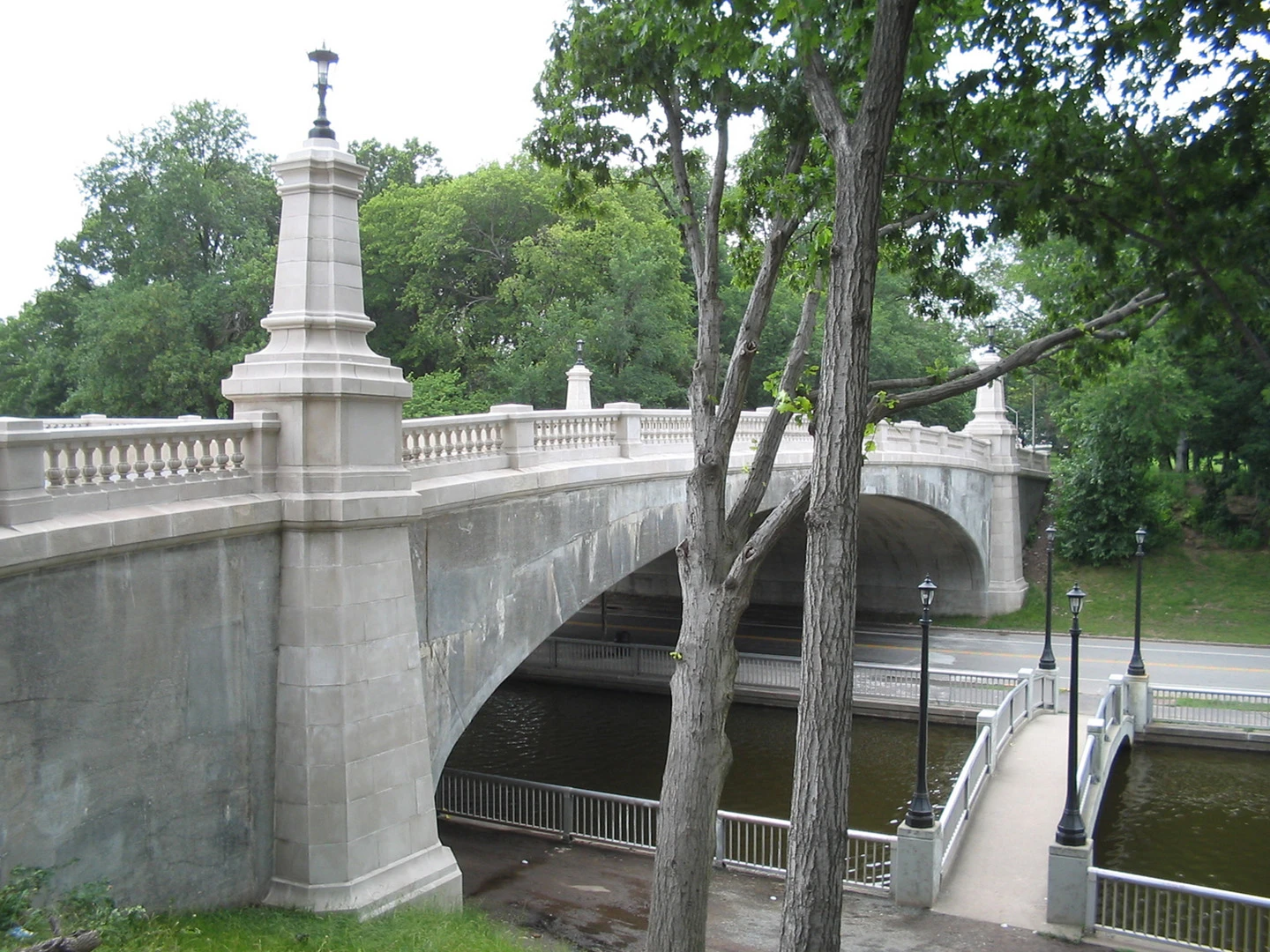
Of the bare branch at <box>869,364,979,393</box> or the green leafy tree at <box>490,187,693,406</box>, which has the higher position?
the green leafy tree at <box>490,187,693,406</box>

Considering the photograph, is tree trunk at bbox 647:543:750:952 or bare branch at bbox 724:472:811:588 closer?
tree trunk at bbox 647:543:750:952

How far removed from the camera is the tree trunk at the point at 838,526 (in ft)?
25.4

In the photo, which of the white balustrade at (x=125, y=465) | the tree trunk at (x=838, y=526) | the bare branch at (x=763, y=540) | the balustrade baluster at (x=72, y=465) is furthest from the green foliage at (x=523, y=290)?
the tree trunk at (x=838, y=526)

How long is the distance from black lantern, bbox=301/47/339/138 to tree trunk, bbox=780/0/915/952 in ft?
18.4

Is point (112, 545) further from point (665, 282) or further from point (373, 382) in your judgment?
point (665, 282)

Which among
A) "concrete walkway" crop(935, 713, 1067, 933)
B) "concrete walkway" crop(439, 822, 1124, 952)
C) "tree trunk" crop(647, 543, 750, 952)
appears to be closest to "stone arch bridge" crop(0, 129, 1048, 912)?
"concrete walkway" crop(439, 822, 1124, 952)

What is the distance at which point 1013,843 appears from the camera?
50.1 ft

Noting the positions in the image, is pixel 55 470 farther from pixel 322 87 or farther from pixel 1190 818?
pixel 1190 818

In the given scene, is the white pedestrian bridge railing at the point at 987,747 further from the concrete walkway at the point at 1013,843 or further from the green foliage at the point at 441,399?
the green foliage at the point at 441,399

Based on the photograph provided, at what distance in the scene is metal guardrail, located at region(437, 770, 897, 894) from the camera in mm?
14711

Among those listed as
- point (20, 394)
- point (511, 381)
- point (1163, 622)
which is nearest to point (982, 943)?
point (1163, 622)

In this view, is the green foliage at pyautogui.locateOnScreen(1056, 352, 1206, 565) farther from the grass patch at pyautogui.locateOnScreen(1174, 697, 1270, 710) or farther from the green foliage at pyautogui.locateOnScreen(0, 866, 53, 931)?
the green foliage at pyautogui.locateOnScreen(0, 866, 53, 931)

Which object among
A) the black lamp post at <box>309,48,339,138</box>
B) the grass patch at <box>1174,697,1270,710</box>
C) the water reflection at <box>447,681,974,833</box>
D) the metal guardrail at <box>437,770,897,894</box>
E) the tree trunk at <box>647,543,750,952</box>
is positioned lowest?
the water reflection at <box>447,681,974,833</box>

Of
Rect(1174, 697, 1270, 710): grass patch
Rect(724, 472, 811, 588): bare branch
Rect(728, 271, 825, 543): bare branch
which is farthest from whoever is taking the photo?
Rect(1174, 697, 1270, 710): grass patch
